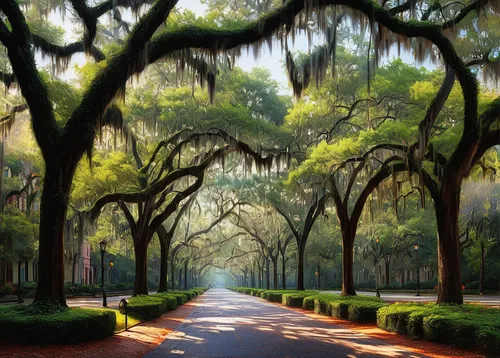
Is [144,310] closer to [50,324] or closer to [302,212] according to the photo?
[50,324]

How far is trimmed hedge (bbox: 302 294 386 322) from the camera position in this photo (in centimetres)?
1891

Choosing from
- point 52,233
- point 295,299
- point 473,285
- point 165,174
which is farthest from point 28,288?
point 473,285

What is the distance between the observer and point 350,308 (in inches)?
786

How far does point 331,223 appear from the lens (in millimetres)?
55312

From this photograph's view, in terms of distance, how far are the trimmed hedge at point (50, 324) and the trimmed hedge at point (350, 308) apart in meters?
8.75

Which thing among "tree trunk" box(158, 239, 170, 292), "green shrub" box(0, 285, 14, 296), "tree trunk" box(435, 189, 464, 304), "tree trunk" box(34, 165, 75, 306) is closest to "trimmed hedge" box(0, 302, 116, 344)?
"tree trunk" box(34, 165, 75, 306)

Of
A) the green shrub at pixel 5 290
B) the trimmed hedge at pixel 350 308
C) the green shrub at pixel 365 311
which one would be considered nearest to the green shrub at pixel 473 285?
the trimmed hedge at pixel 350 308

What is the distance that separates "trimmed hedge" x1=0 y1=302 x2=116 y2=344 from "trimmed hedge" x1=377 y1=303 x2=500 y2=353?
754 cm

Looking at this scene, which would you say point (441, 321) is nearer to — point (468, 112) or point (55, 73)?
point (468, 112)

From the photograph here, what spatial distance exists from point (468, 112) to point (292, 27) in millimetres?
5518

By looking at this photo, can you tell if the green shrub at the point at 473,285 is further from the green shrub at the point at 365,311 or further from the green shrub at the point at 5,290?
the green shrub at the point at 5,290

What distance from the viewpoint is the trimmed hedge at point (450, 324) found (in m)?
11.0

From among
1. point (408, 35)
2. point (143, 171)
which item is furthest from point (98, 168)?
point (408, 35)

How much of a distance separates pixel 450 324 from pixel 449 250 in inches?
177
